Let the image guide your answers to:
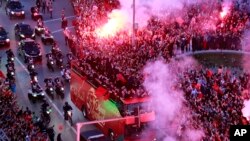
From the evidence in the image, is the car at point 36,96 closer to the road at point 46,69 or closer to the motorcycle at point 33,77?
the road at point 46,69

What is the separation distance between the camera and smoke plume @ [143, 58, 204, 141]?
2164 centimetres

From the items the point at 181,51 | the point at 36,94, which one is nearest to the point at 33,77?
the point at 36,94

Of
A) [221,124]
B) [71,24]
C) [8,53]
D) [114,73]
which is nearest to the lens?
[221,124]

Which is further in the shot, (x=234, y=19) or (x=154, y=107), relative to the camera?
(x=234, y=19)

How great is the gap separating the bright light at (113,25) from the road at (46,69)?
315 cm

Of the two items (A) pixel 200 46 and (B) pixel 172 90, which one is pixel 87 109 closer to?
(B) pixel 172 90

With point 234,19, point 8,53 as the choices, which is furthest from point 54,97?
point 234,19

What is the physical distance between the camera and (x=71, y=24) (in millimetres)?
39750

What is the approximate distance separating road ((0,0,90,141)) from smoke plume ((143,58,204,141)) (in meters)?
4.12

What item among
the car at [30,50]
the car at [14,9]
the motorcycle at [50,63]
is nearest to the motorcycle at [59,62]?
the motorcycle at [50,63]

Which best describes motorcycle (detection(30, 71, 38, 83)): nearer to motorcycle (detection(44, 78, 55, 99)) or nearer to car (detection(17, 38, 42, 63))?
motorcycle (detection(44, 78, 55, 99))

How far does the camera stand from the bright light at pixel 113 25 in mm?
→ 32750

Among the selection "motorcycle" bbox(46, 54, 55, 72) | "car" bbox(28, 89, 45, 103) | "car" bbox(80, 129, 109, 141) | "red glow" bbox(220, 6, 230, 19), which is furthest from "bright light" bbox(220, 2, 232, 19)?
"car" bbox(80, 129, 109, 141)

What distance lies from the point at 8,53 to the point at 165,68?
10.1 meters
